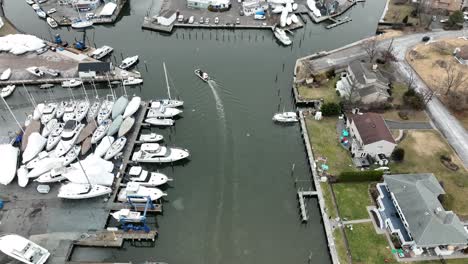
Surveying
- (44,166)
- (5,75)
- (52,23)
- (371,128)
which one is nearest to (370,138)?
(371,128)

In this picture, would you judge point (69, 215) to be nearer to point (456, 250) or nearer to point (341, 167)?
point (341, 167)

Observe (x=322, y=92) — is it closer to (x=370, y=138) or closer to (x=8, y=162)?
(x=370, y=138)

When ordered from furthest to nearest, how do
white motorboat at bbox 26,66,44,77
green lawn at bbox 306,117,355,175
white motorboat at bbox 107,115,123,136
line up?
white motorboat at bbox 26,66,44,77 < white motorboat at bbox 107,115,123,136 < green lawn at bbox 306,117,355,175

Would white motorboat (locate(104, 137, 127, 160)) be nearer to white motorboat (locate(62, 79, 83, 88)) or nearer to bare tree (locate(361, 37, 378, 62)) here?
white motorboat (locate(62, 79, 83, 88))

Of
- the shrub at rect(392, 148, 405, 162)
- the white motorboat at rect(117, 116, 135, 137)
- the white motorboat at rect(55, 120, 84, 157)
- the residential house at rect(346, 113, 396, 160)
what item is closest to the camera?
the residential house at rect(346, 113, 396, 160)

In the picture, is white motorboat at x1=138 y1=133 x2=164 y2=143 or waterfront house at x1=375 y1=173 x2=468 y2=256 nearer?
waterfront house at x1=375 y1=173 x2=468 y2=256

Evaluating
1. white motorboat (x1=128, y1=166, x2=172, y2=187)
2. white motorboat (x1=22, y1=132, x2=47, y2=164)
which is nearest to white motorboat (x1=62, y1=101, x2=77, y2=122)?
white motorboat (x1=22, y1=132, x2=47, y2=164)
